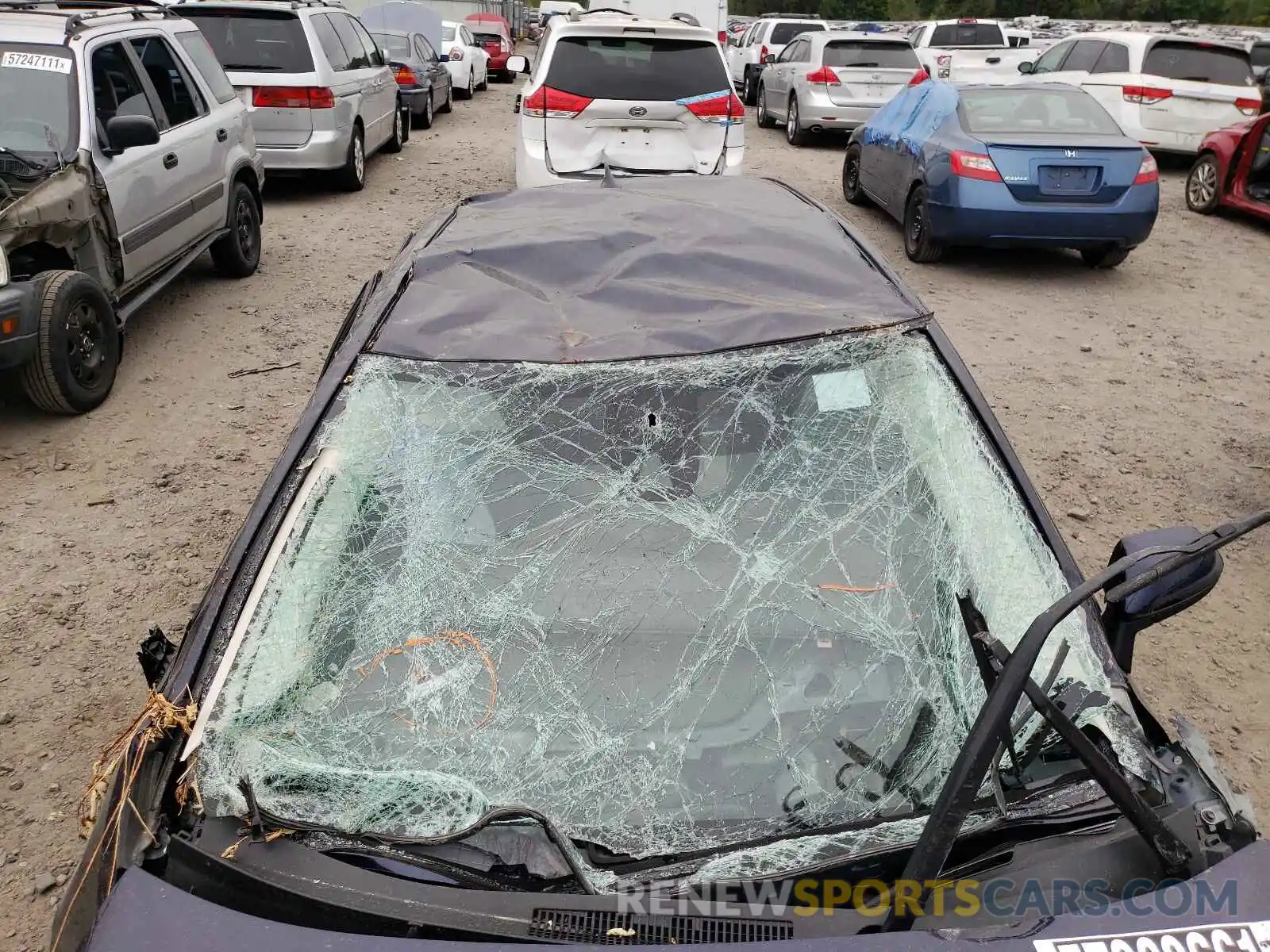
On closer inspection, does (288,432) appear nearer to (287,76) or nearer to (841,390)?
(841,390)

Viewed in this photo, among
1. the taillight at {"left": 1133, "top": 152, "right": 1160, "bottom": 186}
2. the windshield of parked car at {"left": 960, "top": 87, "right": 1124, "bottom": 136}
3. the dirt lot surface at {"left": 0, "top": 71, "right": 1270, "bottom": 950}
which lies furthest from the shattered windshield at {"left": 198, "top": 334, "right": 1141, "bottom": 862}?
the windshield of parked car at {"left": 960, "top": 87, "right": 1124, "bottom": 136}

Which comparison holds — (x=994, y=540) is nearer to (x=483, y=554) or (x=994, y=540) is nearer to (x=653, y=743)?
A: (x=653, y=743)

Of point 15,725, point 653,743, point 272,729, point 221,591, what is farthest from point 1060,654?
point 15,725

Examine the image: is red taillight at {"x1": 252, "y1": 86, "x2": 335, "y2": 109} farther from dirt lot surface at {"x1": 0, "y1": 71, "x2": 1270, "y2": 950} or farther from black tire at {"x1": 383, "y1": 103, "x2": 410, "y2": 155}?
black tire at {"x1": 383, "y1": 103, "x2": 410, "y2": 155}

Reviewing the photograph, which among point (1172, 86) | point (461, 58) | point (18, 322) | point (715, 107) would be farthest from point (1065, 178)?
point (461, 58)

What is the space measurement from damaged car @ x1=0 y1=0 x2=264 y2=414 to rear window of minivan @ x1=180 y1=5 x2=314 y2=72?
2486 millimetres

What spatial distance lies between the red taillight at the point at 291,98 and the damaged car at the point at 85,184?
2339 mm

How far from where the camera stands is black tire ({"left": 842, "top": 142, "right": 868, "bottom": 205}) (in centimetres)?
972

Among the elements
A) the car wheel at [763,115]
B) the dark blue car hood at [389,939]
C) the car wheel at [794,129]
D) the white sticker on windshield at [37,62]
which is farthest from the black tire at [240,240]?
the car wheel at [763,115]

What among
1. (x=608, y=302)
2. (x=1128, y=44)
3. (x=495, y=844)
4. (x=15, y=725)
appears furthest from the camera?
(x=1128, y=44)

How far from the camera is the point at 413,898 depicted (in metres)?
1.41

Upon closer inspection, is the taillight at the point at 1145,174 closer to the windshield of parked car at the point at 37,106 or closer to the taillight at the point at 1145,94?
the taillight at the point at 1145,94

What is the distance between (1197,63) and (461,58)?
13.1m

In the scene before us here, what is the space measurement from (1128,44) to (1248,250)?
3.88 m
